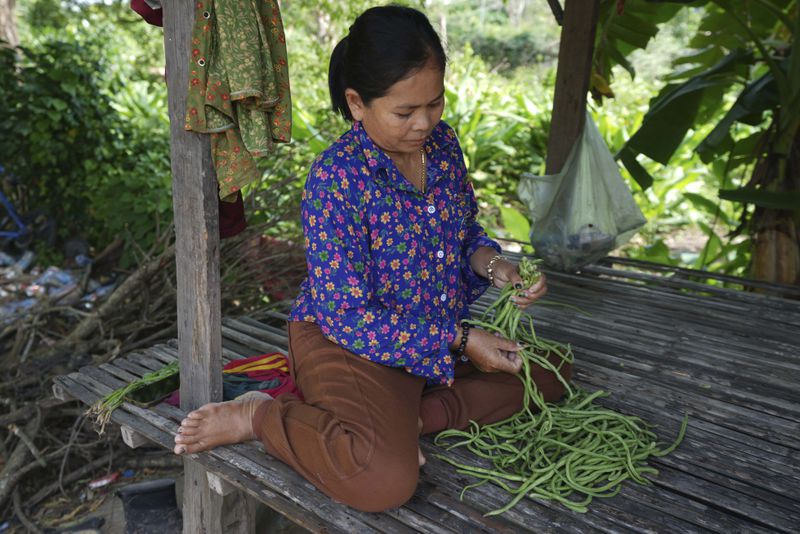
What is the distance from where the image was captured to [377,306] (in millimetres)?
1850

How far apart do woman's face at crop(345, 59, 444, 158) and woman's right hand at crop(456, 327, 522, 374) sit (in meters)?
0.55

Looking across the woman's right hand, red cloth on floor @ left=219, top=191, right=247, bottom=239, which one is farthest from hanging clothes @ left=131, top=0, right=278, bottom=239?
the woman's right hand

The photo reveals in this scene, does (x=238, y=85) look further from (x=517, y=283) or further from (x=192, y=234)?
(x=517, y=283)

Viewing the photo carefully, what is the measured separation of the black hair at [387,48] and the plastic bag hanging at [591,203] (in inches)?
68.4

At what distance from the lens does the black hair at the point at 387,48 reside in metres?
1.67

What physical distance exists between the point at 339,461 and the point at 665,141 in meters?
2.69

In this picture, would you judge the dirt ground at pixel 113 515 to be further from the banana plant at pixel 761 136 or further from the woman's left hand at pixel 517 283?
the banana plant at pixel 761 136

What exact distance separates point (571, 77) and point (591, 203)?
0.65 metres

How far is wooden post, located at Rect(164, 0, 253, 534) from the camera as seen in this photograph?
1779 millimetres

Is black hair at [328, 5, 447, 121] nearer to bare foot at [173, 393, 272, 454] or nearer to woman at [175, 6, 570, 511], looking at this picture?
woman at [175, 6, 570, 511]

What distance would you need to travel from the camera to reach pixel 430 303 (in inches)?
78.0

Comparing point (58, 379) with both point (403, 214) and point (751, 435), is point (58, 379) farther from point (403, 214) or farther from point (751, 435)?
point (751, 435)

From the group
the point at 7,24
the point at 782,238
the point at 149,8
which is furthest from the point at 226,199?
the point at 7,24

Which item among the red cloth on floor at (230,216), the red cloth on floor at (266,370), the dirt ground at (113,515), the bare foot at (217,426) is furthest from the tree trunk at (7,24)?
the bare foot at (217,426)
